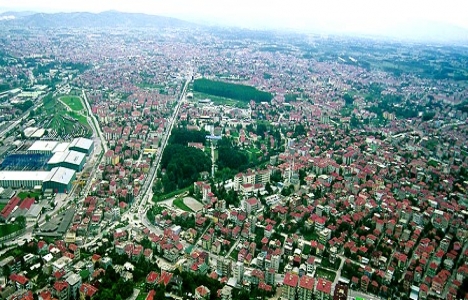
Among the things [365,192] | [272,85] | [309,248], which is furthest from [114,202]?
[272,85]

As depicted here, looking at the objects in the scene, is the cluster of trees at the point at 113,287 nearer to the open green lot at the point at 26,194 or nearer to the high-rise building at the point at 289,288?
the high-rise building at the point at 289,288

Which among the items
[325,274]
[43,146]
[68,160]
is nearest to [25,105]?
[43,146]

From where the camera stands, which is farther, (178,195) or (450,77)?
(450,77)

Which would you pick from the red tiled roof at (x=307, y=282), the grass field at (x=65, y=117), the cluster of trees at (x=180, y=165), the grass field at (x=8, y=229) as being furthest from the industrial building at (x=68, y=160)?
the red tiled roof at (x=307, y=282)

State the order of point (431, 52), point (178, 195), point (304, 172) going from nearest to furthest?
point (178, 195), point (304, 172), point (431, 52)

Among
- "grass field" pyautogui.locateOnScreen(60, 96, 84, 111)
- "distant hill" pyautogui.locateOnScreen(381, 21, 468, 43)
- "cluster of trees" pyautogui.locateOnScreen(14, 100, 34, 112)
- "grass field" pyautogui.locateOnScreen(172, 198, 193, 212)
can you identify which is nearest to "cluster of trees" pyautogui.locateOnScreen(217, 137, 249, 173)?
"grass field" pyautogui.locateOnScreen(172, 198, 193, 212)

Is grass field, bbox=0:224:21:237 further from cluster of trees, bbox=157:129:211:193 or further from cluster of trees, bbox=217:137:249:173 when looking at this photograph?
cluster of trees, bbox=217:137:249:173

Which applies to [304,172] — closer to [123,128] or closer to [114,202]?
[114,202]
